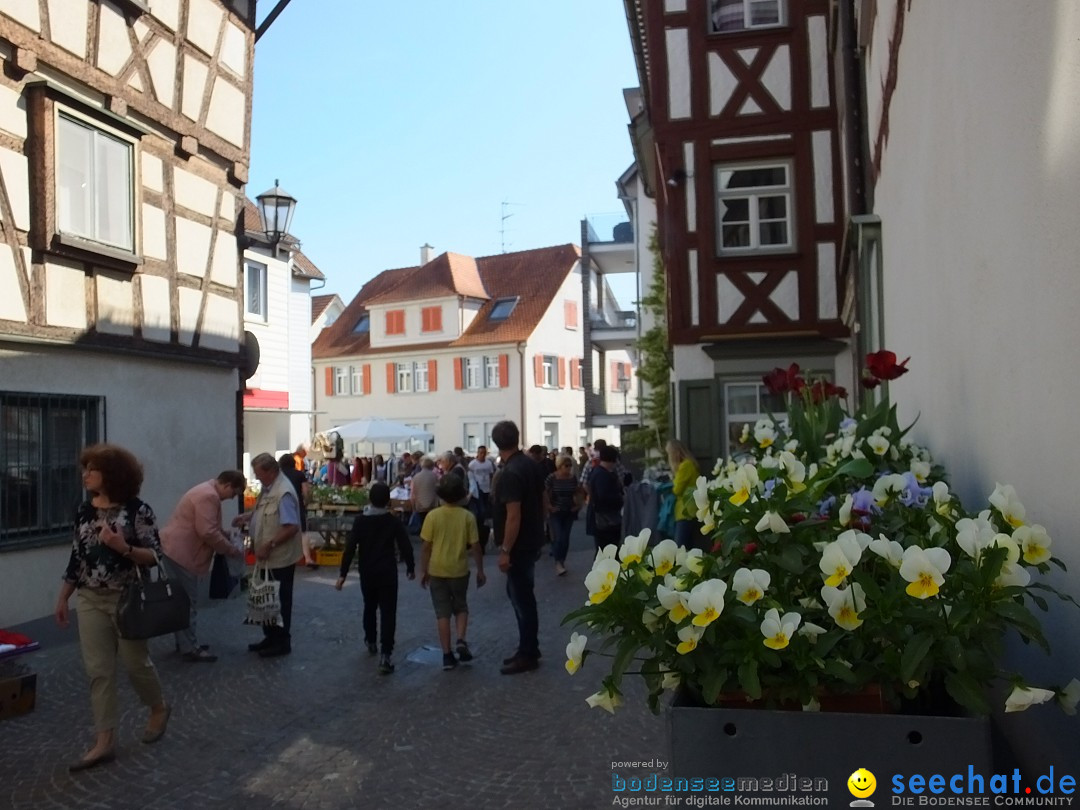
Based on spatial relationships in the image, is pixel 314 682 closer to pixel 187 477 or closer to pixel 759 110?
pixel 187 477

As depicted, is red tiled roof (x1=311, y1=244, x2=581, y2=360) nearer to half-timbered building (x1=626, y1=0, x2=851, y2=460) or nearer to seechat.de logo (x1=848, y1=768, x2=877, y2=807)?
half-timbered building (x1=626, y1=0, x2=851, y2=460)

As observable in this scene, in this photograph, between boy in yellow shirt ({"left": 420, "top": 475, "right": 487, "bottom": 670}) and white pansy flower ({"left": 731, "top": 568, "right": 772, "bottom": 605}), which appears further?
boy in yellow shirt ({"left": 420, "top": 475, "right": 487, "bottom": 670})

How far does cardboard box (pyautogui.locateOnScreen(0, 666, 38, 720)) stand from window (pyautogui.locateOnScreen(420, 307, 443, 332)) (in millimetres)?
40893

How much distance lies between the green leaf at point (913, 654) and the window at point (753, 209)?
43.7 ft

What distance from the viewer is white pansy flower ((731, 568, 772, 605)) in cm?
257

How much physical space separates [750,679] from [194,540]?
275 inches

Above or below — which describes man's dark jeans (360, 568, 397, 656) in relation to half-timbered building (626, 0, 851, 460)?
below

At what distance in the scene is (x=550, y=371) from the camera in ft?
154

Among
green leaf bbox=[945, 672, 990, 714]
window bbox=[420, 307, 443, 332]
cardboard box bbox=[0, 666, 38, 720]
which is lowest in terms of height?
cardboard box bbox=[0, 666, 38, 720]

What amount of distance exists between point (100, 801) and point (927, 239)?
4.86 meters

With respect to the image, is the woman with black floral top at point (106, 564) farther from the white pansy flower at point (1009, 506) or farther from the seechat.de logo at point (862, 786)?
the white pansy flower at point (1009, 506)

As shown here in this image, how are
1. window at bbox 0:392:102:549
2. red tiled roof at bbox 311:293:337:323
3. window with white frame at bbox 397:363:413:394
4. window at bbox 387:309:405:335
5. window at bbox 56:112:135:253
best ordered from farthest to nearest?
red tiled roof at bbox 311:293:337:323 < window at bbox 387:309:405:335 < window with white frame at bbox 397:363:413:394 < window at bbox 56:112:135:253 < window at bbox 0:392:102:549

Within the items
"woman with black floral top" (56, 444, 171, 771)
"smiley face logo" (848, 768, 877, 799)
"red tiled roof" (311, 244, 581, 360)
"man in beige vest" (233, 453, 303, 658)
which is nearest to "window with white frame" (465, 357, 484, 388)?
"red tiled roof" (311, 244, 581, 360)

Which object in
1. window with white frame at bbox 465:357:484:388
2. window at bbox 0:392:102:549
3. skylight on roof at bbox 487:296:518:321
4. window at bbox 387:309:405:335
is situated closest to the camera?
window at bbox 0:392:102:549
